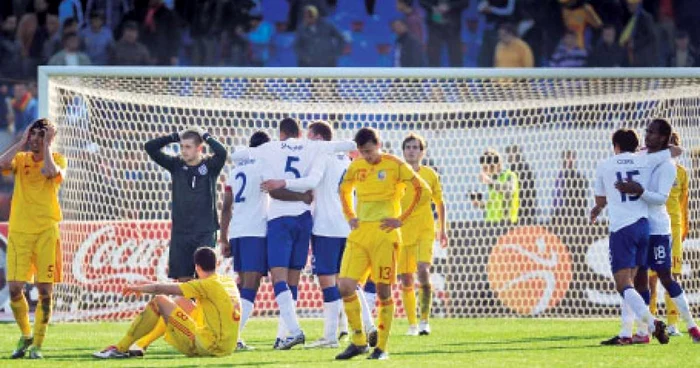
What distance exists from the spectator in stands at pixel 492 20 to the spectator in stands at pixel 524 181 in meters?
4.84

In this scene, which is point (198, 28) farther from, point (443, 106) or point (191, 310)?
point (191, 310)

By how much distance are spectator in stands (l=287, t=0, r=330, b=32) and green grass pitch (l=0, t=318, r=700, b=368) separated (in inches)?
358

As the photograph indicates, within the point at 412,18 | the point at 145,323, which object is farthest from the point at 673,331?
the point at 412,18

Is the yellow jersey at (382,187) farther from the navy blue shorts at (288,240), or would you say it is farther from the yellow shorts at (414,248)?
the yellow shorts at (414,248)

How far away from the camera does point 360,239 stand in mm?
10891

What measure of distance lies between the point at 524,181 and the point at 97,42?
26.7 feet

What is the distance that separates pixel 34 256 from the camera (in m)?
11.6

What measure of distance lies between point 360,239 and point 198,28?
1378 centimetres

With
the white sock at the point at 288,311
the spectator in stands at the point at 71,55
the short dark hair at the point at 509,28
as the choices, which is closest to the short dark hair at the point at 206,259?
the white sock at the point at 288,311

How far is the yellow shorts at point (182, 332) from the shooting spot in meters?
10.8

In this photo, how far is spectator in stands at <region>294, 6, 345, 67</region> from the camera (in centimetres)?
2311

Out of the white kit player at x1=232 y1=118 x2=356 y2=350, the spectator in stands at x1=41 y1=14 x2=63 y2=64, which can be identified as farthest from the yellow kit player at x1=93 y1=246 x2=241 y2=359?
the spectator in stands at x1=41 y1=14 x2=63 y2=64

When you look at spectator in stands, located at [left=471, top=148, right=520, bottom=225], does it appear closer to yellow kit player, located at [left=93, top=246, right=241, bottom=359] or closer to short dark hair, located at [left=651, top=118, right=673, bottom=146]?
short dark hair, located at [left=651, top=118, right=673, bottom=146]

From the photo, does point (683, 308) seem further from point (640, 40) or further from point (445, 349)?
point (640, 40)
